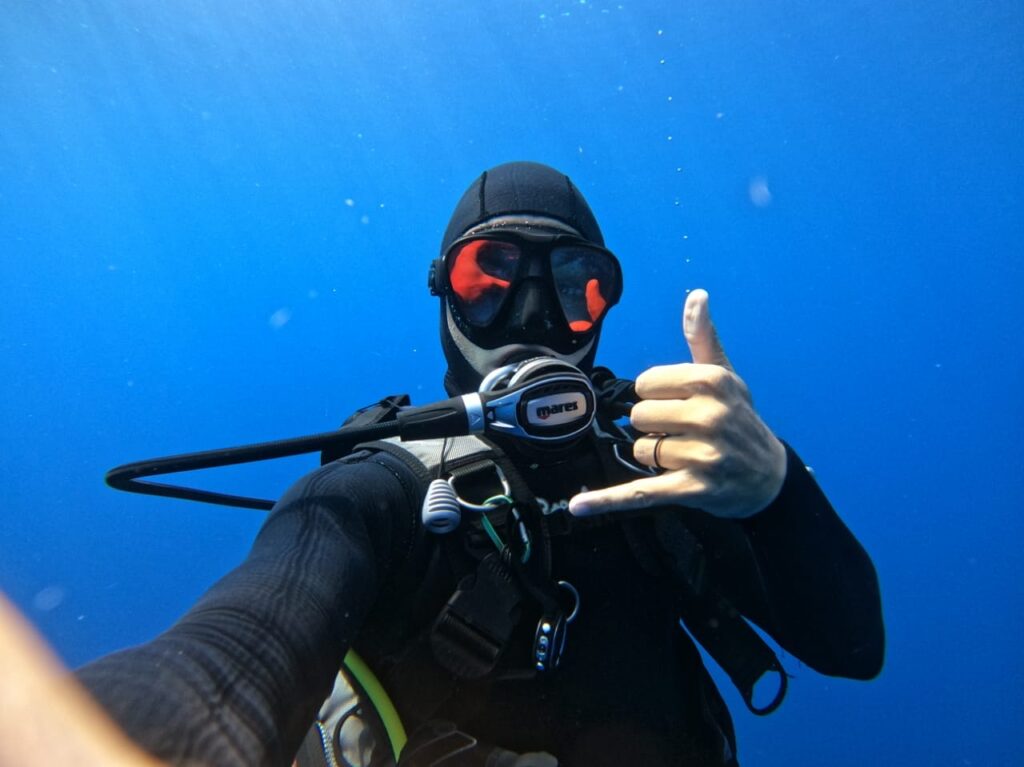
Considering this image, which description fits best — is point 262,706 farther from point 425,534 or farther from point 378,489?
point 425,534

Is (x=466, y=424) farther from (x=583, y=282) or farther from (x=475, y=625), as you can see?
(x=583, y=282)

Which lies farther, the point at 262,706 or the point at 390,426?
the point at 390,426

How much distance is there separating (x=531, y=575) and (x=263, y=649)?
0.93m

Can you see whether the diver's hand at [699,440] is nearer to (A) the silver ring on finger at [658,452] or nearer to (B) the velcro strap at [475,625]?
(A) the silver ring on finger at [658,452]

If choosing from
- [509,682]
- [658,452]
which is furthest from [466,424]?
[509,682]

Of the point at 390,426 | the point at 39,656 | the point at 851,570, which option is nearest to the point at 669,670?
the point at 851,570

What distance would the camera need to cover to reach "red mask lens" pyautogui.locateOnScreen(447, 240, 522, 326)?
224 centimetres

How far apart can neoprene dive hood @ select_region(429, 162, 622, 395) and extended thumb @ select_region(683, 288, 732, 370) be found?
0.89 meters

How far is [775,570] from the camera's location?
1612 mm

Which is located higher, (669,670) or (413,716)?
(669,670)

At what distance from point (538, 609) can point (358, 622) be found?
0.73 metres

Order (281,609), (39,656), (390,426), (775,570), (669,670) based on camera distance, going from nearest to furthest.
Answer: (39,656) → (281,609) → (390,426) → (775,570) → (669,670)

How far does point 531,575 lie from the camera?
1659 mm

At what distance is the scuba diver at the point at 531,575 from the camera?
102cm
